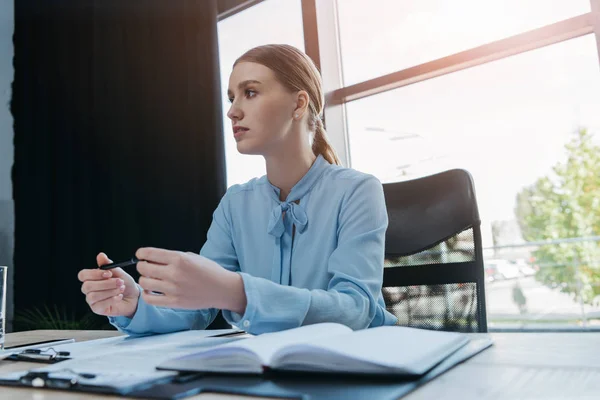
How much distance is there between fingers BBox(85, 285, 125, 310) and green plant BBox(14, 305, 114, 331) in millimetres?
2548

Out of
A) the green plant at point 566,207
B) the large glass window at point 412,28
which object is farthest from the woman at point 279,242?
the green plant at point 566,207

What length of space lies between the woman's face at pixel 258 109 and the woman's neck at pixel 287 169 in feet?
0.14

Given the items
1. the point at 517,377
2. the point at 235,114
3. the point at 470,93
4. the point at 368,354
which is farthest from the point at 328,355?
the point at 470,93

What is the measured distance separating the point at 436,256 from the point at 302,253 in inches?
13.9

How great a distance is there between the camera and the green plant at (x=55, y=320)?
3.21 m

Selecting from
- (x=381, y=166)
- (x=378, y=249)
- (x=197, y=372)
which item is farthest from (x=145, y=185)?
(x=197, y=372)

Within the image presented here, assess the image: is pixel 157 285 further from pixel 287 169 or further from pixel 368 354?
pixel 287 169

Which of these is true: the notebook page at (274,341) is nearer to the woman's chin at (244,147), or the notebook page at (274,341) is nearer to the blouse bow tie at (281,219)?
the blouse bow tie at (281,219)

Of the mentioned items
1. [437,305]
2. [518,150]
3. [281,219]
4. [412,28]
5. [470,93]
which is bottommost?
[437,305]

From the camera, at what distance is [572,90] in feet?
14.9

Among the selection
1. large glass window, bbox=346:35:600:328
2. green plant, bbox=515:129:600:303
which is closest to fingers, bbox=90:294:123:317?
large glass window, bbox=346:35:600:328

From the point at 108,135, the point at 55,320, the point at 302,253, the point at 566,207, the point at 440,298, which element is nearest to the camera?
the point at 302,253

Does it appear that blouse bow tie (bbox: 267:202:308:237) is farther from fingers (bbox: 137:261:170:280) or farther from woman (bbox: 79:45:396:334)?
fingers (bbox: 137:261:170:280)

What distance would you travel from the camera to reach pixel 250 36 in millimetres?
3184
